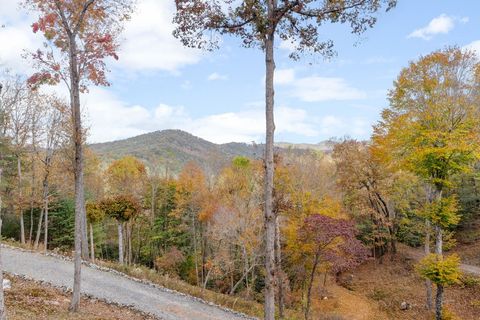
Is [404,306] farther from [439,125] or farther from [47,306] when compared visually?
[47,306]

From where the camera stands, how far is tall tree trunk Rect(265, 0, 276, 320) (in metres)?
7.51

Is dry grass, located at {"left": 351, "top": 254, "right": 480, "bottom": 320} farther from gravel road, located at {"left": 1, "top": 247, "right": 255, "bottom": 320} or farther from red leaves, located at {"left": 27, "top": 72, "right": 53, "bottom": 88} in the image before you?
red leaves, located at {"left": 27, "top": 72, "right": 53, "bottom": 88}

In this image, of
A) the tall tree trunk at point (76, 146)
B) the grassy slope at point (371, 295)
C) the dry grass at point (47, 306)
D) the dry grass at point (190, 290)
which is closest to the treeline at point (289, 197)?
the grassy slope at point (371, 295)

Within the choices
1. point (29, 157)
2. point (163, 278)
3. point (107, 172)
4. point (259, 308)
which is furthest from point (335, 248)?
point (107, 172)

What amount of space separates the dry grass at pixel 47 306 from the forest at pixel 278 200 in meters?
1.19

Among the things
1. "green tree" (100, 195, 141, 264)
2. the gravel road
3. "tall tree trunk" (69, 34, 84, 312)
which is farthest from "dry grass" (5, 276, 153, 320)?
"green tree" (100, 195, 141, 264)

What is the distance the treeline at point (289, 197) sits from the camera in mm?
15336

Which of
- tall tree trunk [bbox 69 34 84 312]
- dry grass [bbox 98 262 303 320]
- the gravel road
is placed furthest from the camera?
dry grass [bbox 98 262 303 320]

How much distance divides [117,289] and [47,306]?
430 centimetres

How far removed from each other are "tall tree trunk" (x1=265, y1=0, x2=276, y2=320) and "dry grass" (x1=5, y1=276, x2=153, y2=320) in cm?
476

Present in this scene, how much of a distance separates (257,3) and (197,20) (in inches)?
54.7

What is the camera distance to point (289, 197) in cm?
1823

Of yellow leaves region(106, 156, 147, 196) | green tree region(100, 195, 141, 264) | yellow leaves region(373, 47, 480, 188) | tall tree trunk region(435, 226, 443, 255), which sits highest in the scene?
yellow leaves region(373, 47, 480, 188)

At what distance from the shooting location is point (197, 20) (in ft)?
26.1
